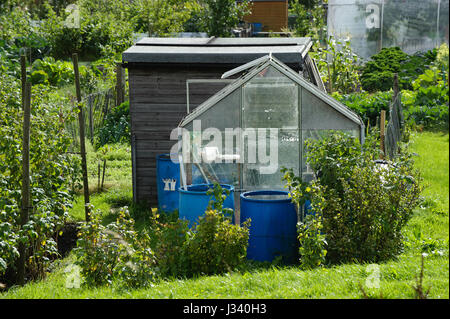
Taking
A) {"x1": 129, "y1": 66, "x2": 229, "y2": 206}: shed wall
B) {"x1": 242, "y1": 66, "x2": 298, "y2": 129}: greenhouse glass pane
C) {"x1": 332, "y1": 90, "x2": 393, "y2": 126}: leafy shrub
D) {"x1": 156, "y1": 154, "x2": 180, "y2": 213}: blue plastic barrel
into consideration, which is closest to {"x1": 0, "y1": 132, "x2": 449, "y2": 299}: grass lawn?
{"x1": 242, "y1": 66, "x2": 298, "y2": 129}: greenhouse glass pane

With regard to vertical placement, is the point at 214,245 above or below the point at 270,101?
below

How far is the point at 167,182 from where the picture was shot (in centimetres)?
1038

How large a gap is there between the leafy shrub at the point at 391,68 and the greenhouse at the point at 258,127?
34.7 ft

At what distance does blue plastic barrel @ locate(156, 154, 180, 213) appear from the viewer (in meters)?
10.3

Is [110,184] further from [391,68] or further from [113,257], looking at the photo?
[391,68]

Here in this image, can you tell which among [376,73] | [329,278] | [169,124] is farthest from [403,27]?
[329,278]

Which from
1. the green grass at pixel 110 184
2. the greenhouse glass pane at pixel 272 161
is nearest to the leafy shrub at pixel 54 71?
the green grass at pixel 110 184

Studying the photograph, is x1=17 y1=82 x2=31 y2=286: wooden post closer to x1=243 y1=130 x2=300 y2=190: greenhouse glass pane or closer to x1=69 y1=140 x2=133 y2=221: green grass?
x1=69 y1=140 x2=133 y2=221: green grass

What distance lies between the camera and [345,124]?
27.7ft

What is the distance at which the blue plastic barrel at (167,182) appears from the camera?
1034 centimetres

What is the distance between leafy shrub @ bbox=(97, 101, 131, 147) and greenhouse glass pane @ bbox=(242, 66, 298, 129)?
8.02m

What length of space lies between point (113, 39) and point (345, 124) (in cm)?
2004

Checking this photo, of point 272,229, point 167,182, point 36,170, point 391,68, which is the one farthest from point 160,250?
point 391,68

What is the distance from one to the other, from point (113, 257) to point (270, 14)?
35816mm
